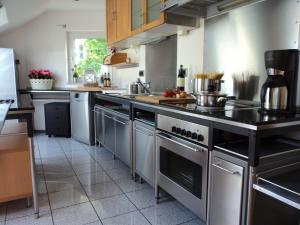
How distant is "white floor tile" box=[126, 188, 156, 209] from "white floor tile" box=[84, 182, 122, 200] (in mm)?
150

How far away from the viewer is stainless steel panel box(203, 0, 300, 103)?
63.1 inches

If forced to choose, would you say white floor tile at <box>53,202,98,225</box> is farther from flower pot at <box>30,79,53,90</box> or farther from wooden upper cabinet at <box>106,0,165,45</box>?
flower pot at <box>30,79,53,90</box>

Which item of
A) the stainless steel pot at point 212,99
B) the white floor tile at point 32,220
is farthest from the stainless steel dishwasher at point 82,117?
the stainless steel pot at point 212,99

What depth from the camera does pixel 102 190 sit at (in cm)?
229

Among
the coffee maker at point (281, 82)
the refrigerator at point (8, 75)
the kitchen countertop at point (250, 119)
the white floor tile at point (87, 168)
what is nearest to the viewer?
the kitchen countertop at point (250, 119)

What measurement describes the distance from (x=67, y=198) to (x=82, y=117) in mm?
1845

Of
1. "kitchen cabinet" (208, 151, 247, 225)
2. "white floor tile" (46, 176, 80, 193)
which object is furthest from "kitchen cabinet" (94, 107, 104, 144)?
"kitchen cabinet" (208, 151, 247, 225)

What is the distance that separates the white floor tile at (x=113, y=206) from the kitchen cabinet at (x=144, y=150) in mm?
276

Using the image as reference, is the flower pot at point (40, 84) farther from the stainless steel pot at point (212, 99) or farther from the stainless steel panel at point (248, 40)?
the stainless steel pot at point (212, 99)

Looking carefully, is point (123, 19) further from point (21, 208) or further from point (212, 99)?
point (21, 208)

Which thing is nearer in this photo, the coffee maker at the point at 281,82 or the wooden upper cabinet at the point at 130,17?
the coffee maker at the point at 281,82

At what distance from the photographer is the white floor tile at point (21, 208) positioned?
1.91m

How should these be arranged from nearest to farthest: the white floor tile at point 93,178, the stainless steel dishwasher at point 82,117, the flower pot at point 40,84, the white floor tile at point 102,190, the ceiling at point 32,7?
the white floor tile at point 102,190 < the white floor tile at point 93,178 < the ceiling at point 32,7 < the stainless steel dishwasher at point 82,117 < the flower pot at point 40,84

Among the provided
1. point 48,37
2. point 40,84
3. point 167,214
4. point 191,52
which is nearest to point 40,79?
point 40,84
